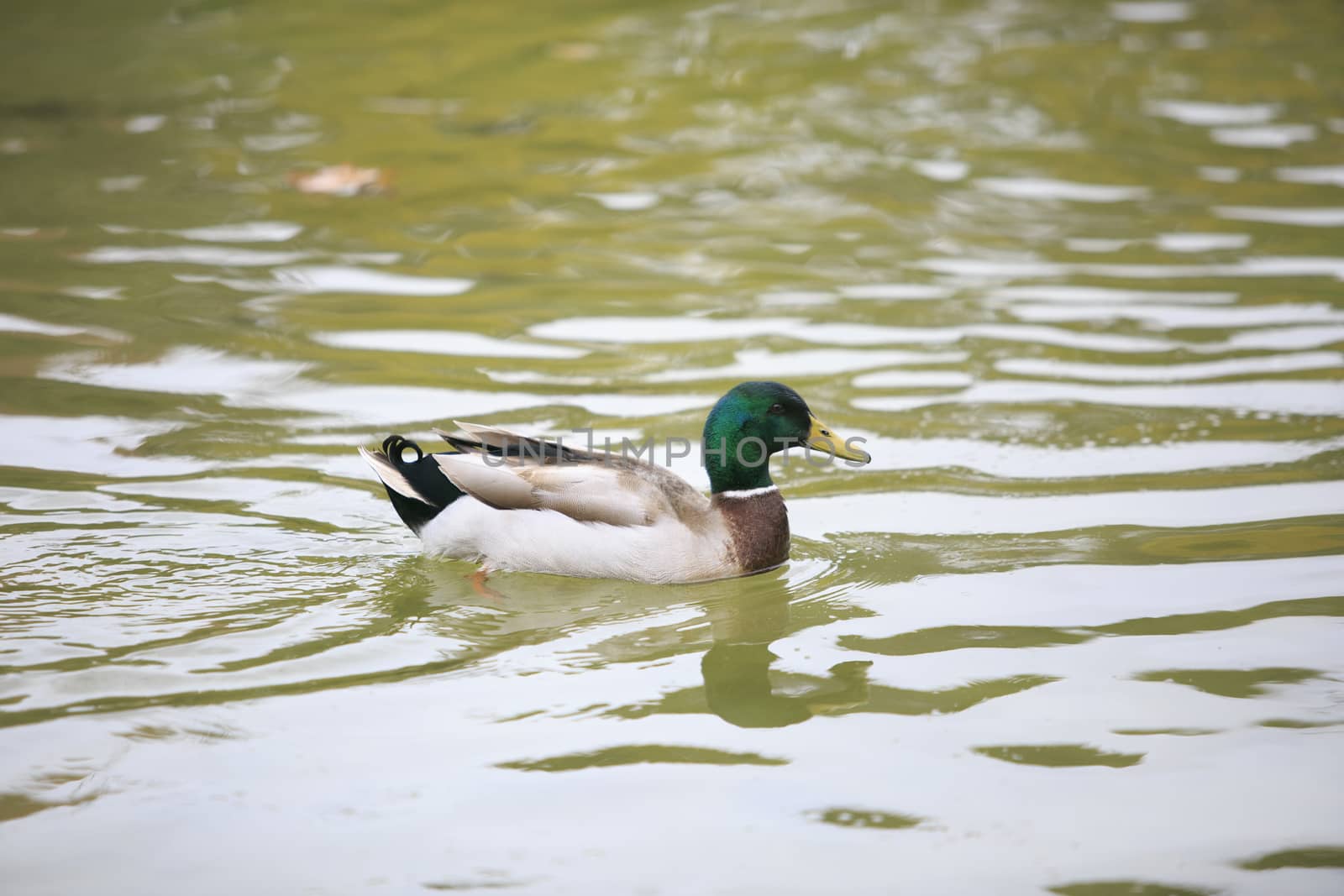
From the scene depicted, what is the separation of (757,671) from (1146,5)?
43.3 feet

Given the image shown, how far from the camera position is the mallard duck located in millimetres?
5430

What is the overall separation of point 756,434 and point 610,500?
64 cm

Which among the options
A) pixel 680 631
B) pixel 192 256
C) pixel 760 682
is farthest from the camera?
pixel 192 256

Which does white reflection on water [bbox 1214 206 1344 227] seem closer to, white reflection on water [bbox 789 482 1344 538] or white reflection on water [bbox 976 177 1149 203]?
white reflection on water [bbox 976 177 1149 203]

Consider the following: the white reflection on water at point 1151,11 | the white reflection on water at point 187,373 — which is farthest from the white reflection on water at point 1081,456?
the white reflection on water at point 1151,11

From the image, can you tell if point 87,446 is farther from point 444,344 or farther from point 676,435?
point 676,435

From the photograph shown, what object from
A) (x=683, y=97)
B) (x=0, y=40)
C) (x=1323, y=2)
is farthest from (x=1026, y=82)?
(x=0, y=40)

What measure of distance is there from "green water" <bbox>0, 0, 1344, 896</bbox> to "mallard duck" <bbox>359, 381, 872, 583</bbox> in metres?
0.12

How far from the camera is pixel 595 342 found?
805 centimetres

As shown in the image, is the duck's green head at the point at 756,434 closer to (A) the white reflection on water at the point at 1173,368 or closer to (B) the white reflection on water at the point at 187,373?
(A) the white reflection on water at the point at 1173,368

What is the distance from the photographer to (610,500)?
214 inches

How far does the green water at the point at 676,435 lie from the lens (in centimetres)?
388

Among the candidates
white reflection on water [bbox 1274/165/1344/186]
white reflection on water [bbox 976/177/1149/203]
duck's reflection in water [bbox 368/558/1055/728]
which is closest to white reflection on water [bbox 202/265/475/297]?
duck's reflection in water [bbox 368/558/1055/728]

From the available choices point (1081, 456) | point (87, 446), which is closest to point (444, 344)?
point (87, 446)
